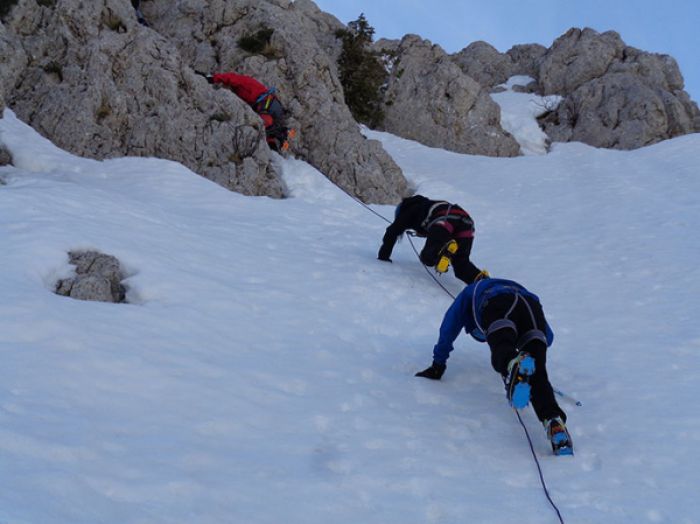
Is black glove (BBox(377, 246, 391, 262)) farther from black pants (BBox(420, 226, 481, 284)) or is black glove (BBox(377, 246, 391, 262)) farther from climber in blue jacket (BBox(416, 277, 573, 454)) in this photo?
climber in blue jacket (BBox(416, 277, 573, 454))

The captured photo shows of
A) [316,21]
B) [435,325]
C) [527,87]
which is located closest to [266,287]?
[435,325]

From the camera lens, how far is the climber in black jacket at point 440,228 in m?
9.71

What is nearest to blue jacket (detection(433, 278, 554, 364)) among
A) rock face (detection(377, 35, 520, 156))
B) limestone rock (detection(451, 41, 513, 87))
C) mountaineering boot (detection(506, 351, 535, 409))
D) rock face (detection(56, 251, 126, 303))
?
mountaineering boot (detection(506, 351, 535, 409))

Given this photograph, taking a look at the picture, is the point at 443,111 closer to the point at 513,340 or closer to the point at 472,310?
the point at 472,310

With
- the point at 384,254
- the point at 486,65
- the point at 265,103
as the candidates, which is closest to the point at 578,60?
the point at 486,65

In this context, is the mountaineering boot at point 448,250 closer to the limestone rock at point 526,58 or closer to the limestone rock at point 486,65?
the limestone rock at point 526,58

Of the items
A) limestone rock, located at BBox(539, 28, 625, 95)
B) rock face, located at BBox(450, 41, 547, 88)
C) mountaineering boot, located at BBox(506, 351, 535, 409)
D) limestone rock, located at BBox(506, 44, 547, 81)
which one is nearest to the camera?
mountaineering boot, located at BBox(506, 351, 535, 409)

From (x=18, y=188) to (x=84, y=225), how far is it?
1812 mm

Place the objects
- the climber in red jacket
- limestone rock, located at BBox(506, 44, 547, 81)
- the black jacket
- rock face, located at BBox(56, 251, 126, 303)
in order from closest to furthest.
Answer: rock face, located at BBox(56, 251, 126, 303) → the black jacket → the climber in red jacket → limestone rock, located at BBox(506, 44, 547, 81)

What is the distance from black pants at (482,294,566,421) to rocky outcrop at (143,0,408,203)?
1122 cm

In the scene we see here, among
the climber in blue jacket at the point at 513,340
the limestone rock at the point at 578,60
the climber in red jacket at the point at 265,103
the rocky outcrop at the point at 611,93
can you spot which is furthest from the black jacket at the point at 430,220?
the limestone rock at the point at 578,60

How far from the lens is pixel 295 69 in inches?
771

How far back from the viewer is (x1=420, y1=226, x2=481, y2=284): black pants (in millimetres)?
9680

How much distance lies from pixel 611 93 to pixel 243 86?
785 inches
